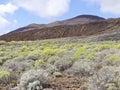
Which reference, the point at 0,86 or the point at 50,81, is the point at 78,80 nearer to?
the point at 50,81

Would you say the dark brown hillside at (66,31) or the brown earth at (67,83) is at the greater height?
the dark brown hillside at (66,31)

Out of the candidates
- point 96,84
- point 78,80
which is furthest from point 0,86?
point 96,84

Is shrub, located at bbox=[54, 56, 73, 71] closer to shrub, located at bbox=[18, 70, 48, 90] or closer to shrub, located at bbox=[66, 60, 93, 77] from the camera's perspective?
shrub, located at bbox=[66, 60, 93, 77]

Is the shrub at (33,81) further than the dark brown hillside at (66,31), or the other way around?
the dark brown hillside at (66,31)

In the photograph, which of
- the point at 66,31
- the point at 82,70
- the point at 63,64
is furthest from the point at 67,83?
the point at 66,31

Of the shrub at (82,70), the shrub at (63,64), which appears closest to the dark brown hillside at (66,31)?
the shrub at (63,64)

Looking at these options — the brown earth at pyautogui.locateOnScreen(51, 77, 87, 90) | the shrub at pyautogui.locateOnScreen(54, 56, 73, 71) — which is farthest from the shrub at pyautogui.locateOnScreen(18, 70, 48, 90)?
the shrub at pyautogui.locateOnScreen(54, 56, 73, 71)

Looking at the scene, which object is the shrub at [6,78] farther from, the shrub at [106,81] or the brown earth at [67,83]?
the shrub at [106,81]

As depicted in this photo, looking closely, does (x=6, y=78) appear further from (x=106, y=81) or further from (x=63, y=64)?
(x=106, y=81)

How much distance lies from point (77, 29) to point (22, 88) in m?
57.6

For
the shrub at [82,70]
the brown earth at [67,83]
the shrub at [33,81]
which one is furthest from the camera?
the shrub at [82,70]

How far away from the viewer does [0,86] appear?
33.1 ft

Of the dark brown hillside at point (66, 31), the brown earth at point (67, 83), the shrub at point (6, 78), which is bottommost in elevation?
the brown earth at point (67, 83)

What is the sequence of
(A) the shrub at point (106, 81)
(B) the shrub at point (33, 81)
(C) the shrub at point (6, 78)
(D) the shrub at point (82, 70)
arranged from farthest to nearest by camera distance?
(D) the shrub at point (82, 70) → (C) the shrub at point (6, 78) → (B) the shrub at point (33, 81) → (A) the shrub at point (106, 81)
